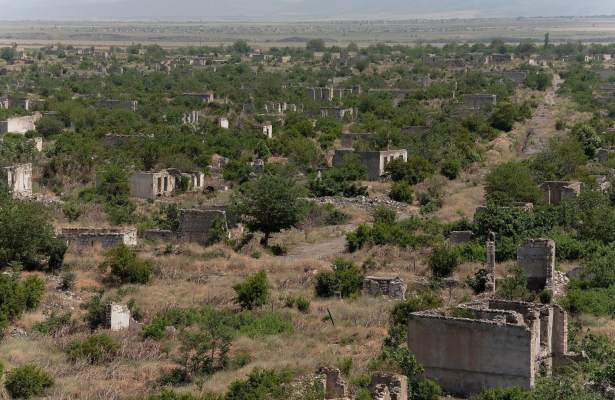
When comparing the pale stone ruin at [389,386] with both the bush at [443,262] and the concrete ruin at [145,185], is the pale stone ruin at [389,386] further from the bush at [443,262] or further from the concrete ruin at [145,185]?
the concrete ruin at [145,185]

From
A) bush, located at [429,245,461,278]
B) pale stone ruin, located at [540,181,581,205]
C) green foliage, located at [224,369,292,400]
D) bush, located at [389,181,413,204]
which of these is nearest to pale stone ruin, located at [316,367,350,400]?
green foliage, located at [224,369,292,400]

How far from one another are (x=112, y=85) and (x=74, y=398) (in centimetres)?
5343

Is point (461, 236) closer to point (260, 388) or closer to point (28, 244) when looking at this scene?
point (28, 244)

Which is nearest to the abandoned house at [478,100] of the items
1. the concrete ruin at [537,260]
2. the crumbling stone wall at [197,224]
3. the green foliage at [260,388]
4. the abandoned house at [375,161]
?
the abandoned house at [375,161]

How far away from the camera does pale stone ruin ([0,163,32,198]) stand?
30.2 metres

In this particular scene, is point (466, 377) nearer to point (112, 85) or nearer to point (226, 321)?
point (226, 321)

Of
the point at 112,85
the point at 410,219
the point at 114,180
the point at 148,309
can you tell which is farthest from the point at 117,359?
the point at 112,85

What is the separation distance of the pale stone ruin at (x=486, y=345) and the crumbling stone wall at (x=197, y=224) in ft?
32.6

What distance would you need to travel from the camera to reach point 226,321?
738 inches

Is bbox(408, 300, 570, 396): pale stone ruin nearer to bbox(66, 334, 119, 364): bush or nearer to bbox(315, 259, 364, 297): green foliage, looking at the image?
bbox(66, 334, 119, 364): bush

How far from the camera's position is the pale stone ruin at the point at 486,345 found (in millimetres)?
14891

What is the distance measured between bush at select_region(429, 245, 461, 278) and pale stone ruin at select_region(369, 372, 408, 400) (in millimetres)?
8024

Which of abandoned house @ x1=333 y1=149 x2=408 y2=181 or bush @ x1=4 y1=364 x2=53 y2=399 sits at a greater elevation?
bush @ x1=4 y1=364 x2=53 y2=399

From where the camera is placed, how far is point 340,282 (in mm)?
20891
